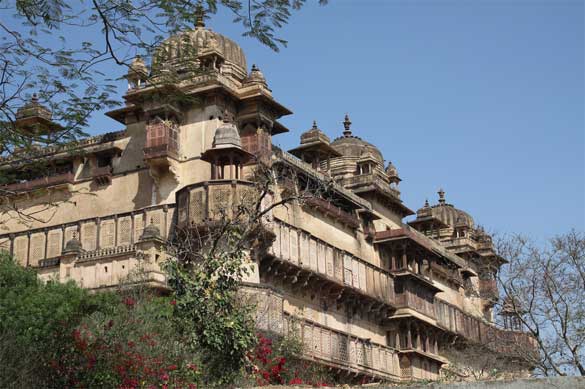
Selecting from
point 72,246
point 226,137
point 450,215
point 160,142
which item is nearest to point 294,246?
point 226,137

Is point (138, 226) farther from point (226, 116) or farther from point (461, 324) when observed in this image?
point (461, 324)

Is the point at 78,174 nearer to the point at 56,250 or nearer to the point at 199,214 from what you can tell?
the point at 56,250

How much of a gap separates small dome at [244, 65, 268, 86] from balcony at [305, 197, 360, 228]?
17.1 ft

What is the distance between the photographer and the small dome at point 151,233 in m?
33.5

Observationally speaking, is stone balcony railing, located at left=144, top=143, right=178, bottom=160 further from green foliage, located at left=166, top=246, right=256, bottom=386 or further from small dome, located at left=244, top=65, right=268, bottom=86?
green foliage, located at left=166, top=246, right=256, bottom=386

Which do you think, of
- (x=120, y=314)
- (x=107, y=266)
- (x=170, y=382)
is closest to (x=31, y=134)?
(x=170, y=382)

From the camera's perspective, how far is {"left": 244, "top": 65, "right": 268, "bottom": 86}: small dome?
128ft

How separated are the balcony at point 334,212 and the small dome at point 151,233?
27.8ft

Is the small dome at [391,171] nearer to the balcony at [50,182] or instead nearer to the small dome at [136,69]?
the balcony at [50,182]

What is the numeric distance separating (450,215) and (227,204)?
36.2 m

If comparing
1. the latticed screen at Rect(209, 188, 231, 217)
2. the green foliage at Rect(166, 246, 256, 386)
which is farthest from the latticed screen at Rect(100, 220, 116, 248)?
the green foliage at Rect(166, 246, 256, 386)

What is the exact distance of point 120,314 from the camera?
23297 millimetres

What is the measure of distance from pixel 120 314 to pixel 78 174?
18.0 metres

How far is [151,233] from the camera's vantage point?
33656mm
